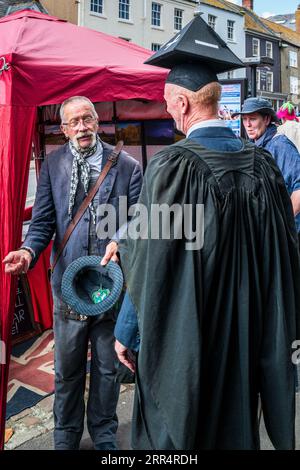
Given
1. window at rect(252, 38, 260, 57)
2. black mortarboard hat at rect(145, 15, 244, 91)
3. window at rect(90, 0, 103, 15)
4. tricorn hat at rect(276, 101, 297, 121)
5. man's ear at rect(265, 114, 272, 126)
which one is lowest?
black mortarboard hat at rect(145, 15, 244, 91)

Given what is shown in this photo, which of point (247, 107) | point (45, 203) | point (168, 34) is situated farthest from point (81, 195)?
point (168, 34)

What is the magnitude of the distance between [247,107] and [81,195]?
2.09m

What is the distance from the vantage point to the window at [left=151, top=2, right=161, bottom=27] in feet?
106

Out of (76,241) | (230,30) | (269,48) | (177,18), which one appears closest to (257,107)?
(76,241)

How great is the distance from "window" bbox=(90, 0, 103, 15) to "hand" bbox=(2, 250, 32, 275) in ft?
92.6

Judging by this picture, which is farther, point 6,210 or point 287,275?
point 6,210

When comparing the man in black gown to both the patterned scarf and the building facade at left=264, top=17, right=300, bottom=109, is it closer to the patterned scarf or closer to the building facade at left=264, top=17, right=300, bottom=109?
the patterned scarf

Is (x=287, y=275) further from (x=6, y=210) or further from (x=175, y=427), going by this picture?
(x=6, y=210)

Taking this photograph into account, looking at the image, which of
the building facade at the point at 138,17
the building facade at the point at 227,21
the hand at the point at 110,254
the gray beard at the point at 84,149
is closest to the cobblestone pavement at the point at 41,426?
the hand at the point at 110,254

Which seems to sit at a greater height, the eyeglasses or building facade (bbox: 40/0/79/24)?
building facade (bbox: 40/0/79/24)

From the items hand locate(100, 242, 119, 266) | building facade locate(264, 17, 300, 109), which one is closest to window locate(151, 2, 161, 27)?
building facade locate(264, 17, 300, 109)

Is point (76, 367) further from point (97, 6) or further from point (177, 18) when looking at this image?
point (177, 18)

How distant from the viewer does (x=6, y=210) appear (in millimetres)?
3244

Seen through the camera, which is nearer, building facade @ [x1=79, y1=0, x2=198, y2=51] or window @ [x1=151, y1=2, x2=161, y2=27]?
building facade @ [x1=79, y1=0, x2=198, y2=51]
